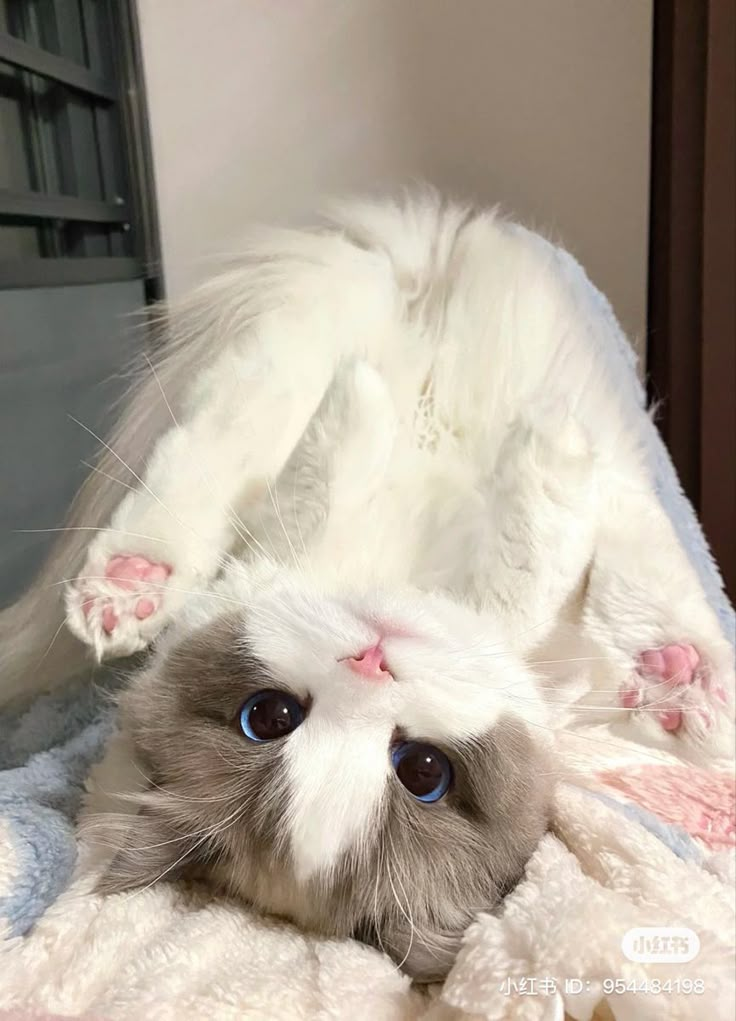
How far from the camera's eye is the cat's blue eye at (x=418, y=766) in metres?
0.74

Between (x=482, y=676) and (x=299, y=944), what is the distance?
276 mm

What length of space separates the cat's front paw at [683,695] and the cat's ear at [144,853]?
1.60 feet

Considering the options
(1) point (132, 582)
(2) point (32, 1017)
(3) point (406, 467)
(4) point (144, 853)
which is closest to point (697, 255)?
(3) point (406, 467)

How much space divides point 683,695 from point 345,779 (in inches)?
16.4

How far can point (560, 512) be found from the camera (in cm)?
92

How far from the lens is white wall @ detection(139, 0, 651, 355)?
1.38 m

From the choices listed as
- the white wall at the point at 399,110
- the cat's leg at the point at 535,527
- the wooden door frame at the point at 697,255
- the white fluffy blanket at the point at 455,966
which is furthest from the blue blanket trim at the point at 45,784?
the wooden door frame at the point at 697,255

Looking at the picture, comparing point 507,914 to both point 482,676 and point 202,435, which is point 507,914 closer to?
point 482,676

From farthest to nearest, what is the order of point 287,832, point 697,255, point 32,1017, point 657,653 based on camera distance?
point 697,255, point 657,653, point 287,832, point 32,1017

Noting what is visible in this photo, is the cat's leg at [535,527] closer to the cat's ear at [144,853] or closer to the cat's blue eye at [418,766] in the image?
the cat's blue eye at [418,766]

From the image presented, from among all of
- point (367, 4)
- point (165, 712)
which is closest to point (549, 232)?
point (367, 4)

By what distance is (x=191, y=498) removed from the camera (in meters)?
0.91

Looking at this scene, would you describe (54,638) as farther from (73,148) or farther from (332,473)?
(73,148)

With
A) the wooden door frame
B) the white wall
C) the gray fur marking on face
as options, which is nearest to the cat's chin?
the gray fur marking on face
